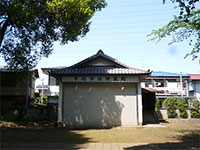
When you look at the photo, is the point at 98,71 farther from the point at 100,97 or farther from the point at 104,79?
the point at 100,97

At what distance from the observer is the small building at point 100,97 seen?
13328 millimetres

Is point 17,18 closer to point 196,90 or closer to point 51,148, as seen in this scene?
point 51,148

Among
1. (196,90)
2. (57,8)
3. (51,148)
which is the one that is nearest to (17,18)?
(57,8)

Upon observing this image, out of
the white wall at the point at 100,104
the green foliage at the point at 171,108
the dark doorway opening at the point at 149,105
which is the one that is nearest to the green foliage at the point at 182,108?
the green foliage at the point at 171,108

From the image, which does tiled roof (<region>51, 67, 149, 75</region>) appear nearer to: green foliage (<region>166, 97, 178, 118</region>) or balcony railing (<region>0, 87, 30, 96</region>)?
green foliage (<region>166, 97, 178, 118</region>)

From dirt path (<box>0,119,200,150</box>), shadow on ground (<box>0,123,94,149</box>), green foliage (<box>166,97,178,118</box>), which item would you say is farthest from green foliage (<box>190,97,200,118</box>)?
shadow on ground (<box>0,123,94,149</box>)

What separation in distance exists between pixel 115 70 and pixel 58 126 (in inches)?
253

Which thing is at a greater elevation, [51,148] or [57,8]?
[57,8]

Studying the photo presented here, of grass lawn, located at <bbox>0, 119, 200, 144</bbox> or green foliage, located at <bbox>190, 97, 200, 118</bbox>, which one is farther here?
green foliage, located at <bbox>190, 97, 200, 118</bbox>

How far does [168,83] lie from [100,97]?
22.2 metres

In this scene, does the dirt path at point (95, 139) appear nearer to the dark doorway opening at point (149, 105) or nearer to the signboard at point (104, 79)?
the signboard at point (104, 79)

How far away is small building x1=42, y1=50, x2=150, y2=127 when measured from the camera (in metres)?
13.3

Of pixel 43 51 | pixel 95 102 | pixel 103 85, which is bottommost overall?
pixel 95 102

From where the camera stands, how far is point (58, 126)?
1331 cm
